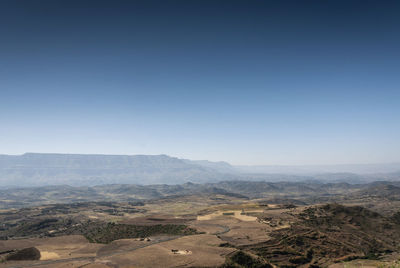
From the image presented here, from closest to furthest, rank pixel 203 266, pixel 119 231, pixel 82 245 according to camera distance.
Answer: pixel 203 266, pixel 82 245, pixel 119 231

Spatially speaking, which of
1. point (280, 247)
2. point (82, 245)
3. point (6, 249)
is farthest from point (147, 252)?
point (6, 249)

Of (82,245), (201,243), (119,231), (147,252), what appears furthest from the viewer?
(119,231)

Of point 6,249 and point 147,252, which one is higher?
point 147,252

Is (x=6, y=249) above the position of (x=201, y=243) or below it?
below

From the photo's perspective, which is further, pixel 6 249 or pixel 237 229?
pixel 237 229

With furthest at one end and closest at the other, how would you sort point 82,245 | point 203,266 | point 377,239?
point 377,239
point 82,245
point 203,266

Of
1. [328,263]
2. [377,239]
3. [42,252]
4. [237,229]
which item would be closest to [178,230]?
[237,229]

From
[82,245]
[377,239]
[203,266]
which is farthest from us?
[377,239]

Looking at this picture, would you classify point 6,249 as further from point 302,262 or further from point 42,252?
point 302,262

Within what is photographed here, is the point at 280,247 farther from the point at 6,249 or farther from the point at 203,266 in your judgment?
the point at 6,249
